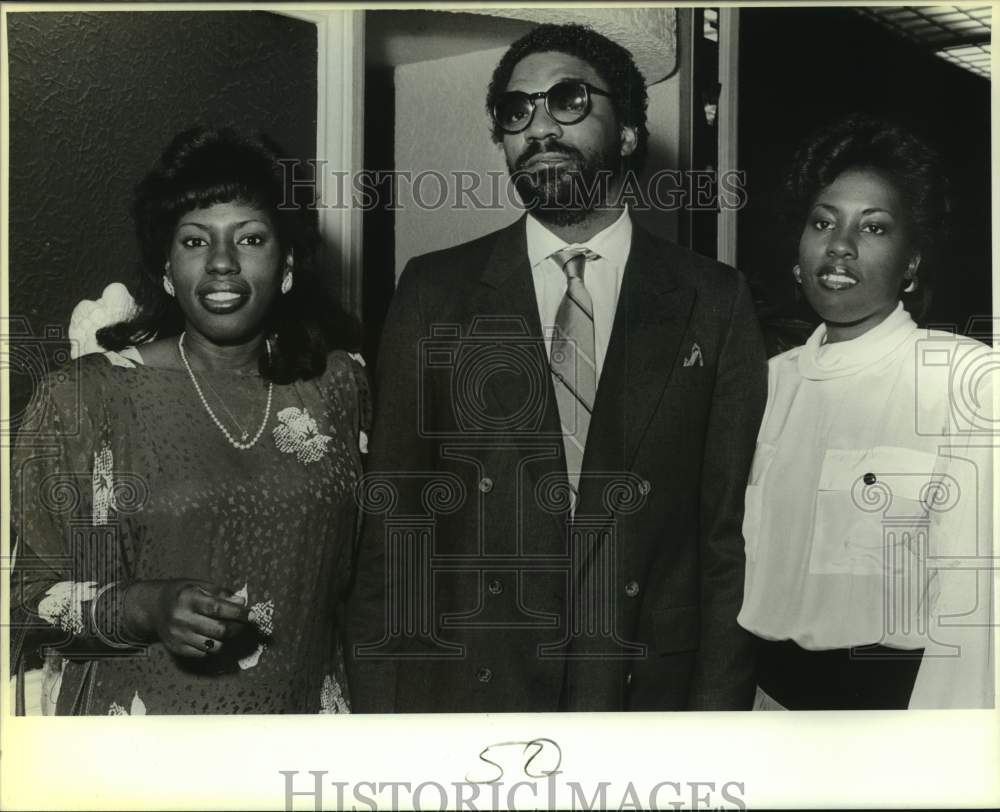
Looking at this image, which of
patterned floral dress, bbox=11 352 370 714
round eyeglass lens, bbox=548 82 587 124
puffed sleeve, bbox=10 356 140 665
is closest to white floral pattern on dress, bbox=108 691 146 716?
patterned floral dress, bbox=11 352 370 714

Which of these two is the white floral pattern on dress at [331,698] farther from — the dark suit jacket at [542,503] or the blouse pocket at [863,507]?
the blouse pocket at [863,507]

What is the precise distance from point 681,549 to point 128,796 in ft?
4.28

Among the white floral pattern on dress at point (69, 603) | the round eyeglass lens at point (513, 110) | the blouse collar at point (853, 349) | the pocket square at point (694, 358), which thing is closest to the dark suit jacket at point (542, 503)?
the pocket square at point (694, 358)

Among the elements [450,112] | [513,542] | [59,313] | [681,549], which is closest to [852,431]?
[681,549]

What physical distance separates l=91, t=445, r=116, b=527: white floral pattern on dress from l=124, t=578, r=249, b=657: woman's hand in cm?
17


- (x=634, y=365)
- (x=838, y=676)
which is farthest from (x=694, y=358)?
(x=838, y=676)

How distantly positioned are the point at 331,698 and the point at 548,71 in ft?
4.67

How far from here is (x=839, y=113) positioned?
2.39 meters

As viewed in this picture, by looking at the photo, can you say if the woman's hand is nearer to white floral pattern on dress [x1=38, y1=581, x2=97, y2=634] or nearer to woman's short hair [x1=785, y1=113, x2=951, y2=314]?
white floral pattern on dress [x1=38, y1=581, x2=97, y2=634]

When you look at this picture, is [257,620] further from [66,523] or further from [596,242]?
[596,242]

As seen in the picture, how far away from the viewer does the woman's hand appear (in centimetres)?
229

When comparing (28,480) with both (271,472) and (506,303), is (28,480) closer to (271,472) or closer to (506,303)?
(271,472)

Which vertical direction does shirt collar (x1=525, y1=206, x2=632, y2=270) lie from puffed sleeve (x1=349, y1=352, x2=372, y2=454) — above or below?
above

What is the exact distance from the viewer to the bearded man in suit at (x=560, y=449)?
2352 mm
